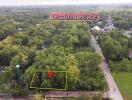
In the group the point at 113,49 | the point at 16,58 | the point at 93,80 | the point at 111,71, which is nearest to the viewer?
the point at 93,80

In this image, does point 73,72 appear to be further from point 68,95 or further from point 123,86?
point 123,86

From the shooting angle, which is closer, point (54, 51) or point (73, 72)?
point (73, 72)

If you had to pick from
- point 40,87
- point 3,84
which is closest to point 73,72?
point 40,87

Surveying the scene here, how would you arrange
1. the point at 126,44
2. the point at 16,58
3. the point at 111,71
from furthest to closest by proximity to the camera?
the point at 126,44, the point at 111,71, the point at 16,58

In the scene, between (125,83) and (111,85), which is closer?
(111,85)

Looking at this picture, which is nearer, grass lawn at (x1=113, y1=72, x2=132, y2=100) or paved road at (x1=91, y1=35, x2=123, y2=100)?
paved road at (x1=91, y1=35, x2=123, y2=100)

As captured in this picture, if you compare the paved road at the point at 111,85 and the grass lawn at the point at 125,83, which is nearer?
the paved road at the point at 111,85

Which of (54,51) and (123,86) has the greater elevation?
(54,51)
